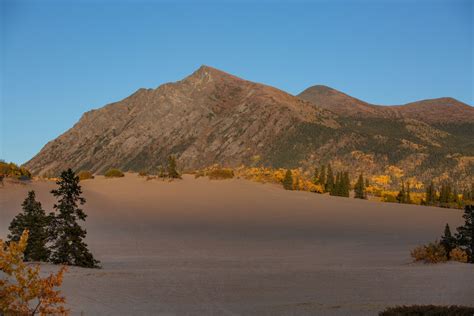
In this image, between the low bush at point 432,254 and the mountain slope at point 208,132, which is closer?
the low bush at point 432,254

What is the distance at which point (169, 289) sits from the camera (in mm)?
14344

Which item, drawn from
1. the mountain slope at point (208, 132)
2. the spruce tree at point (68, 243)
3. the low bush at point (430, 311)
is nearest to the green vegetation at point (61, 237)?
the spruce tree at point (68, 243)

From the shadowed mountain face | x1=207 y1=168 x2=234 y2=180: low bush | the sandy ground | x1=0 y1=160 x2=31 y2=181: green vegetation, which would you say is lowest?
the sandy ground

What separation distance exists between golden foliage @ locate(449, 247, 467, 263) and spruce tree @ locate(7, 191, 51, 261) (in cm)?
1392

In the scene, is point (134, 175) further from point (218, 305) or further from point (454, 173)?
point (454, 173)

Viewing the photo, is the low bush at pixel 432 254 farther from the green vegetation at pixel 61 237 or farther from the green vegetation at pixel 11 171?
the green vegetation at pixel 11 171

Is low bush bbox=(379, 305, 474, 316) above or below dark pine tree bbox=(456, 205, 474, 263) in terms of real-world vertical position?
below

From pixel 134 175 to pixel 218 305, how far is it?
38636mm

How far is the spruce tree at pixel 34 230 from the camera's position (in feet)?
57.4

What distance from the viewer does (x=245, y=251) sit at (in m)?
24.3

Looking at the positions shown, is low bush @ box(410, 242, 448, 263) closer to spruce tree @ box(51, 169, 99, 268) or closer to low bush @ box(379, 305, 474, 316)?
low bush @ box(379, 305, 474, 316)

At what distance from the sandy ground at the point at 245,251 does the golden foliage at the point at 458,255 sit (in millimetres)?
1091

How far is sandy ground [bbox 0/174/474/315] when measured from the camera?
1301cm

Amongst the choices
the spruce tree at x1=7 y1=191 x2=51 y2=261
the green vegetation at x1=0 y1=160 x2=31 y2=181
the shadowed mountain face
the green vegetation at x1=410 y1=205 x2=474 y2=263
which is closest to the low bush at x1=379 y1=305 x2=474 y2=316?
the green vegetation at x1=410 y1=205 x2=474 y2=263
